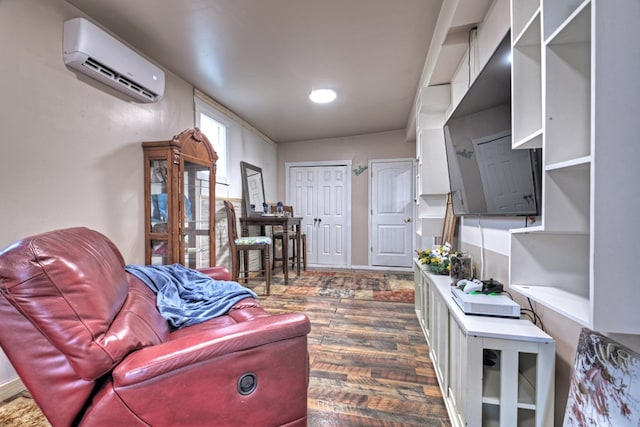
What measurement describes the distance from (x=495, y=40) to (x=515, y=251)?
1.26m

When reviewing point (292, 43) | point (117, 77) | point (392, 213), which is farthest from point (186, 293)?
point (392, 213)

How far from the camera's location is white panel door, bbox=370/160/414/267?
4477 millimetres

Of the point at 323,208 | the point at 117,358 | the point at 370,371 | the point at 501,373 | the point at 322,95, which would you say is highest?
the point at 322,95

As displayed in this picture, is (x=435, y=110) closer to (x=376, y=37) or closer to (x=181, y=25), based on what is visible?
(x=376, y=37)

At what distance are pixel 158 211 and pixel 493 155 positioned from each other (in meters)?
2.34

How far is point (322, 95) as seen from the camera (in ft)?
9.73

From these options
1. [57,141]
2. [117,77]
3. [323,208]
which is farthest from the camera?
[323,208]

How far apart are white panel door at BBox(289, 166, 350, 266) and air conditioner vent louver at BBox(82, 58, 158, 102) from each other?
2.95 m

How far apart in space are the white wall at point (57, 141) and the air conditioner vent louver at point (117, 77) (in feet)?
0.33

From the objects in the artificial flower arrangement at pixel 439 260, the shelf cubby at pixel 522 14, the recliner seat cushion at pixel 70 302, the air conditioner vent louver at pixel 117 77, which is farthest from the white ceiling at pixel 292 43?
the recliner seat cushion at pixel 70 302

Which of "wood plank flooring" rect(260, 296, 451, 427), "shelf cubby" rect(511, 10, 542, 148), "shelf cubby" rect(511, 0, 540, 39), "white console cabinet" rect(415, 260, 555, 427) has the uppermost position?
"shelf cubby" rect(511, 0, 540, 39)

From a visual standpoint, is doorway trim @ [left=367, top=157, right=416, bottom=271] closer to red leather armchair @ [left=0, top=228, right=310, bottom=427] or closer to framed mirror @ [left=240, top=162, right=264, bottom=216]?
framed mirror @ [left=240, top=162, right=264, bottom=216]

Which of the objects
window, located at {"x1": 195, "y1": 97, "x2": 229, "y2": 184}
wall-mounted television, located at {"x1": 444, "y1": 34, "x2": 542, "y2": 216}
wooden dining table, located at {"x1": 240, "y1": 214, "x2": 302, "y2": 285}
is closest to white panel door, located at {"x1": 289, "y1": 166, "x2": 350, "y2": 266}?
wooden dining table, located at {"x1": 240, "y1": 214, "x2": 302, "y2": 285}

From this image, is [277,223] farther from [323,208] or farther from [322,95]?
[322,95]
